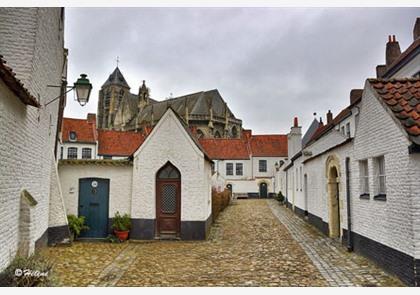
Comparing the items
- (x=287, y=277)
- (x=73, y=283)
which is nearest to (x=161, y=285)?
(x=73, y=283)

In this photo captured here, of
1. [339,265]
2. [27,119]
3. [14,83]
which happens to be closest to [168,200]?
[27,119]

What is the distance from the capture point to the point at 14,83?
605 cm

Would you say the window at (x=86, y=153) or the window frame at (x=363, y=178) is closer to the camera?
the window frame at (x=363, y=178)

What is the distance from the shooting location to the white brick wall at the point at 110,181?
1277 cm

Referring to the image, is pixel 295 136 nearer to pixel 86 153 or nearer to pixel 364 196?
pixel 364 196

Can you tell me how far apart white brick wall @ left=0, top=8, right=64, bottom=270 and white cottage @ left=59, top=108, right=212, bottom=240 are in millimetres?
1916

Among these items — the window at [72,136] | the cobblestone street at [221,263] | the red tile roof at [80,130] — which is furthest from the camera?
the red tile roof at [80,130]

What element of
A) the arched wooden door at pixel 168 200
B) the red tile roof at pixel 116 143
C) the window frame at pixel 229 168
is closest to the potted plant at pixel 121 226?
the arched wooden door at pixel 168 200

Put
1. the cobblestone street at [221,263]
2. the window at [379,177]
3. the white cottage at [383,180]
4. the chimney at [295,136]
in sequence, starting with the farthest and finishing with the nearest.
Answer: the chimney at [295,136], the window at [379,177], the cobblestone street at [221,263], the white cottage at [383,180]

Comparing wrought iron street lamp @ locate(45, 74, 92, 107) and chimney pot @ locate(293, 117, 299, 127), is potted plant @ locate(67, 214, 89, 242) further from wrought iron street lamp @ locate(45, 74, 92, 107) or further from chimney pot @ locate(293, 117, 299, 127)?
chimney pot @ locate(293, 117, 299, 127)

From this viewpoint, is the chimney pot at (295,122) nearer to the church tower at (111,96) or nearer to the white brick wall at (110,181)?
the white brick wall at (110,181)

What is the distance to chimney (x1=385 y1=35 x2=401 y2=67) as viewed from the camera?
1945cm

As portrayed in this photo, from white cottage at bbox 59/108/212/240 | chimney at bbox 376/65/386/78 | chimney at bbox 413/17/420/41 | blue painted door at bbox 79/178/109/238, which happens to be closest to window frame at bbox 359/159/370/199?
white cottage at bbox 59/108/212/240

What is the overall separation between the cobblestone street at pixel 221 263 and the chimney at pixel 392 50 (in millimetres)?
11945
